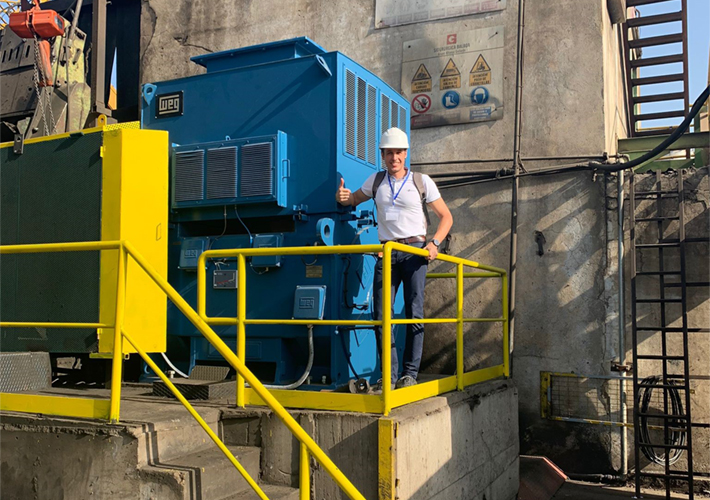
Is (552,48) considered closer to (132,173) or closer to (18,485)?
(132,173)

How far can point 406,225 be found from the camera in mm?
5473

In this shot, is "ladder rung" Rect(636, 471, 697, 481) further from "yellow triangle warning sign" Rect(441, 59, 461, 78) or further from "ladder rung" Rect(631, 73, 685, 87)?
"ladder rung" Rect(631, 73, 685, 87)

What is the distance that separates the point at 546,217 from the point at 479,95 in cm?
164

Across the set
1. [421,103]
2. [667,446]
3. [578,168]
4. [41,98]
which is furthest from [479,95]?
[41,98]

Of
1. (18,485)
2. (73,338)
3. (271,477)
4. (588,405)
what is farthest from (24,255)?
(588,405)

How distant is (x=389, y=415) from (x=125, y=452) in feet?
5.33

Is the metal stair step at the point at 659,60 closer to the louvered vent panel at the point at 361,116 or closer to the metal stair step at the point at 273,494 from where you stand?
the louvered vent panel at the point at 361,116

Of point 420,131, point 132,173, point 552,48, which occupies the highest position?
point 552,48

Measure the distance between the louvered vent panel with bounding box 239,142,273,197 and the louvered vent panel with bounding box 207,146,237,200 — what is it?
0.09 metres

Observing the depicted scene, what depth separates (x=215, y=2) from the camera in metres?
9.56

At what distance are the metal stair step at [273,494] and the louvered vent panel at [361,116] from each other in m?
3.02

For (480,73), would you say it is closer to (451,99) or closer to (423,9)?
(451,99)

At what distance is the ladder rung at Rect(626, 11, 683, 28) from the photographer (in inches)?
384

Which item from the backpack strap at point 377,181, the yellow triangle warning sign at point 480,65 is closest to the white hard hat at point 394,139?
the backpack strap at point 377,181
